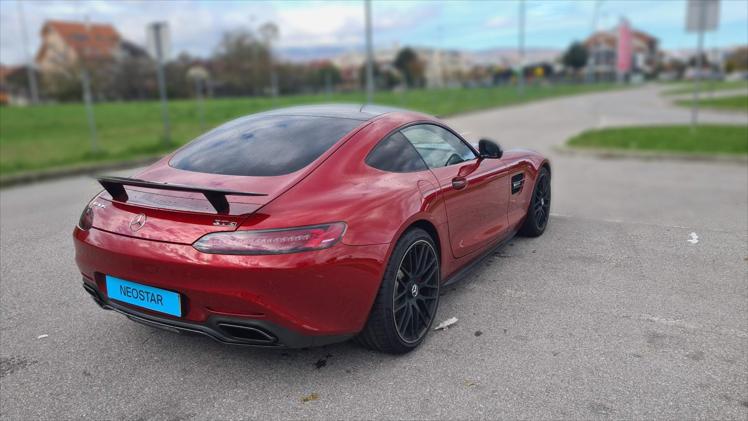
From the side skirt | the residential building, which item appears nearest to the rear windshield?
the side skirt

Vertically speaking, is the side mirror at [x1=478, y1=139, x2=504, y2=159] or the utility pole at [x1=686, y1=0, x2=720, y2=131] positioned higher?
the utility pole at [x1=686, y1=0, x2=720, y2=131]

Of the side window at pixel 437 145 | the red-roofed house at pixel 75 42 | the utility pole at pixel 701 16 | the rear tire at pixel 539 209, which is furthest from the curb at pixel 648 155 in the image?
the red-roofed house at pixel 75 42

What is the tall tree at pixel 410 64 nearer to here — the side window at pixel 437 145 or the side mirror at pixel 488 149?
the side mirror at pixel 488 149

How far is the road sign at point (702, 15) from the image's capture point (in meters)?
12.4

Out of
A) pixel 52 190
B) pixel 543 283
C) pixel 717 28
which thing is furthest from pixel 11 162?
pixel 717 28

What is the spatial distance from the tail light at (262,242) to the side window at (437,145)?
1295 mm

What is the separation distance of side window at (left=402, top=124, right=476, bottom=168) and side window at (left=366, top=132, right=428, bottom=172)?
0.27 feet

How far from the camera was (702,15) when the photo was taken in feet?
40.9

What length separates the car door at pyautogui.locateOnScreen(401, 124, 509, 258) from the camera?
3.74 m

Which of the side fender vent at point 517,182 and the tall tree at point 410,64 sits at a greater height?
the tall tree at point 410,64

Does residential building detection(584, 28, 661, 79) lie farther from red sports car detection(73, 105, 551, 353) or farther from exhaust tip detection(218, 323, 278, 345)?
exhaust tip detection(218, 323, 278, 345)

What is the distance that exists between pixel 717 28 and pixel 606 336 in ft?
38.2

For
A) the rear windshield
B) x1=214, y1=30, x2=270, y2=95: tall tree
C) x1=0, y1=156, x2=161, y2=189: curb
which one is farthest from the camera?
x1=214, y1=30, x2=270, y2=95: tall tree

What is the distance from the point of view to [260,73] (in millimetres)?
72562
